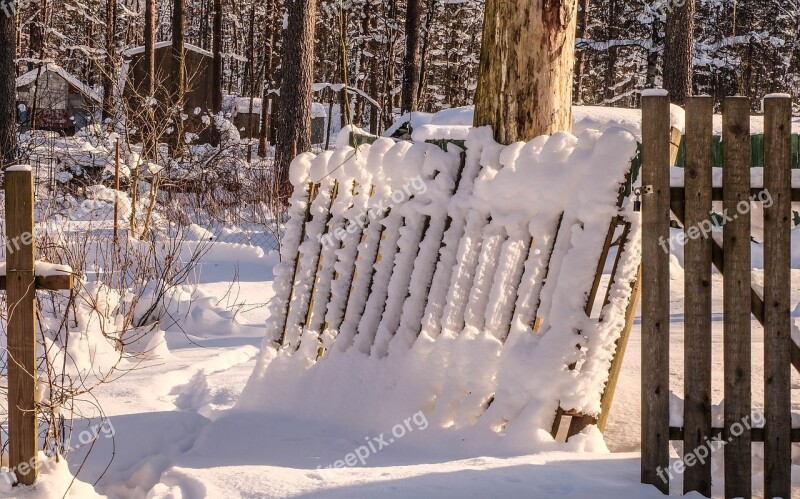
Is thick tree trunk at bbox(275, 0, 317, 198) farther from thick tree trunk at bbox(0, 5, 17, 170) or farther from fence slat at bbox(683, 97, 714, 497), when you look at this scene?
fence slat at bbox(683, 97, 714, 497)

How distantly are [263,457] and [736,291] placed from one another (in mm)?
2388

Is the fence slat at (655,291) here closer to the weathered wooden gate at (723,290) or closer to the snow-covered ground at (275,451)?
the weathered wooden gate at (723,290)

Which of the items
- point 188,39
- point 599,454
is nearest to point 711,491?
point 599,454

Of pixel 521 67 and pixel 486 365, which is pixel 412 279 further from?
pixel 521 67

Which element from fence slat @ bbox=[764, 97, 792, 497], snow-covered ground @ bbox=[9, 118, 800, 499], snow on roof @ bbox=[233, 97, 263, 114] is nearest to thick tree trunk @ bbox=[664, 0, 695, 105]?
snow-covered ground @ bbox=[9, 118, 800, 499]

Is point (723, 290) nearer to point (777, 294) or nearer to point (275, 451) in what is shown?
point (777, 294)

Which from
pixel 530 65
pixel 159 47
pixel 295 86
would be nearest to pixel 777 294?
pixel 530 65

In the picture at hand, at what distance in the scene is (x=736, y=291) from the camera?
10.3 feet

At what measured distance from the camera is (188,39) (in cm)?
6241

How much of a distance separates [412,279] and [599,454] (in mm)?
1340

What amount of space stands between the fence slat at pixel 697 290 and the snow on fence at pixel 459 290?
443 millimetres

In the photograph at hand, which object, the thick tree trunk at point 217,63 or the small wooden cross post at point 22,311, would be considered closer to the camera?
the small wooden cross post at point 22,311

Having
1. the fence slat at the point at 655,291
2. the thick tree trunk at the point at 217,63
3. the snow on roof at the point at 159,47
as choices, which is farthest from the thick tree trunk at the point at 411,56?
the fence slat at the point at 655,291

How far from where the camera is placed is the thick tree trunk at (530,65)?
438cm
